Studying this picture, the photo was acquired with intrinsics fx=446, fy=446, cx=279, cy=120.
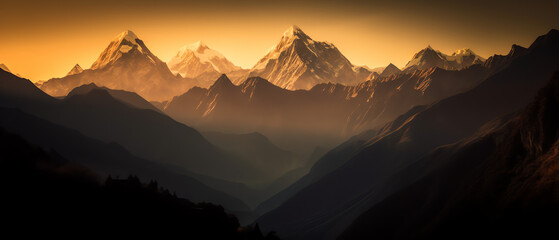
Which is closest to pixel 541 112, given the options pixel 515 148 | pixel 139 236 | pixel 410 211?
pixel 515 148

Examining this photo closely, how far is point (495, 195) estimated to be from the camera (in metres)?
137

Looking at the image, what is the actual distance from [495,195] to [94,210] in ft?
373

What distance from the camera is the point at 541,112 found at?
13650cm

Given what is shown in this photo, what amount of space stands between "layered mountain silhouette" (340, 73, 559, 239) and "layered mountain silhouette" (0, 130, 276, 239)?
65610 mm

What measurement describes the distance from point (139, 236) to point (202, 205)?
82.2 feet

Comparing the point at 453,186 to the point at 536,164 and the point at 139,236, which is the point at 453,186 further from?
the point at 139,236

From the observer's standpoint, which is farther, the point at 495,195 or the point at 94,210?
the point at 495,195

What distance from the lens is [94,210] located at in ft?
295

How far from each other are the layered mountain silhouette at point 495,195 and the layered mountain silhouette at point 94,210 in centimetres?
6561

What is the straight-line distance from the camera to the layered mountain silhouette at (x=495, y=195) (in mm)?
118125

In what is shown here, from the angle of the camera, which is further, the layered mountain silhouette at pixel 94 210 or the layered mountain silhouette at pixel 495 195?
the layered mountain silhouette at pixel 495 195

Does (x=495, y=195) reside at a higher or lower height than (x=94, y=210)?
higher

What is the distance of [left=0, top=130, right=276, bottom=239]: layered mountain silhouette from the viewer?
84.7 metres

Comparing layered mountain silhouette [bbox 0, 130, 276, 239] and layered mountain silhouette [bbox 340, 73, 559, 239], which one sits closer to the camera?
layered mountain silhouette [bbox 0, 130, 276, 239]
